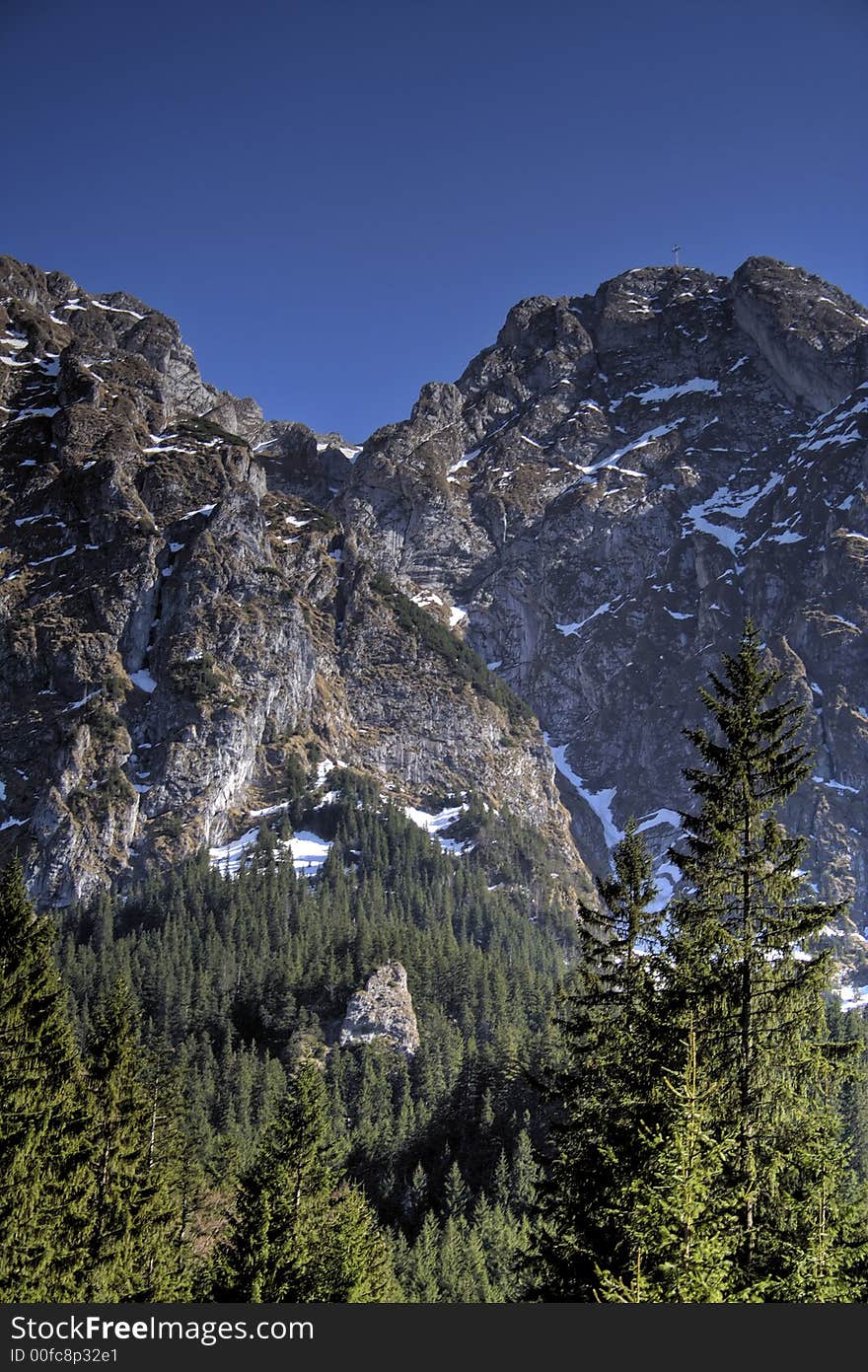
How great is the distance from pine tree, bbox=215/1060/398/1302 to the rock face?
73.5 m

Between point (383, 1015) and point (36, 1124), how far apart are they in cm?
8390

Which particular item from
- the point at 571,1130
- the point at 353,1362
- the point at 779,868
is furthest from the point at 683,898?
the point at 353,1362

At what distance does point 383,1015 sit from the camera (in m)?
104

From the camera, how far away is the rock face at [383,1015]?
4003 inches

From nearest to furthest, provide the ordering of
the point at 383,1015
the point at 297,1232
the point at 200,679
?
the point at 297,1232
the point at 383,1015
the point at 200,679

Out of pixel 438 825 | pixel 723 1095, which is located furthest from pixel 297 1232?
pixel 438 825

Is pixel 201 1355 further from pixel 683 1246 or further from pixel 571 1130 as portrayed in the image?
pixel 571 1130

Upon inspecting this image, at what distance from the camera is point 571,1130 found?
1869 cm

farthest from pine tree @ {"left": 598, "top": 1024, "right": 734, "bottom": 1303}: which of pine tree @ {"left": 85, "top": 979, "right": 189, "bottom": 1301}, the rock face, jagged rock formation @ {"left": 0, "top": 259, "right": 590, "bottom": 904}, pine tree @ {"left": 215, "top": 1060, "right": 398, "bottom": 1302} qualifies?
jagged rock formation @ {"left": 0, "top": 259, "right": 590, "bottom": 904}

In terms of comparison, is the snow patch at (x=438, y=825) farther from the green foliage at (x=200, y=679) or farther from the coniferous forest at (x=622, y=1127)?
the coniferous forest at (x=622, y=1127)

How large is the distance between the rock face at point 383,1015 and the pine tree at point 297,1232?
73.5 m

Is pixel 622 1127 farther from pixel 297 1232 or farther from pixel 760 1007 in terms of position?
pixel 297 1232

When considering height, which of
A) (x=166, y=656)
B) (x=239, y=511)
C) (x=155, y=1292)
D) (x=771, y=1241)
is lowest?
(x=155, y=1292)

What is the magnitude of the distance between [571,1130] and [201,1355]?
362 inches
